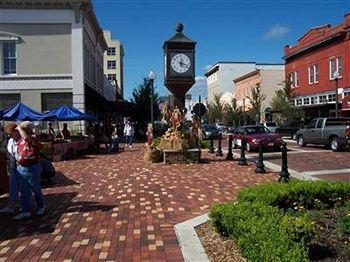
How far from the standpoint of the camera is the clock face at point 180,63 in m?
17.5

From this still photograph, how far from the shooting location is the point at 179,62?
57.4ft

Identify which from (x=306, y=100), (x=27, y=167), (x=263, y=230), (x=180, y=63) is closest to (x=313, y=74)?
(x=306, y=100)

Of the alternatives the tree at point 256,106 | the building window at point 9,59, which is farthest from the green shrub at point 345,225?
the tree at point 256,106

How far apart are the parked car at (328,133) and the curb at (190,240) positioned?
15733mm

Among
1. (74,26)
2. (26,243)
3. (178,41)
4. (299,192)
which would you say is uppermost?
(74,26)

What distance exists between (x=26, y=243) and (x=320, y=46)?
131 ft

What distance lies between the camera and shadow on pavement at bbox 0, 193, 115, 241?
7738 millimetres

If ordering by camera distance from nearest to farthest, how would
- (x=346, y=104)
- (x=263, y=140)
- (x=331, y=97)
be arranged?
(x=263, y=140) → (x=346, y=104) → (x=331, y=97)

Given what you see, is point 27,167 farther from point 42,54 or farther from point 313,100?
point 313,100

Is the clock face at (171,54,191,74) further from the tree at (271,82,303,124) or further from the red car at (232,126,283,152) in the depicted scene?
the tree at (271,82,303,124)

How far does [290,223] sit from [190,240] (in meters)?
1.70

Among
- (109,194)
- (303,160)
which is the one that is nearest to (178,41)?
(303,160)

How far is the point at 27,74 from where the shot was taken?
3191cm

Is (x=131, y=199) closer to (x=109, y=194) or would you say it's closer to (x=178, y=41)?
(x=109, y=194)
